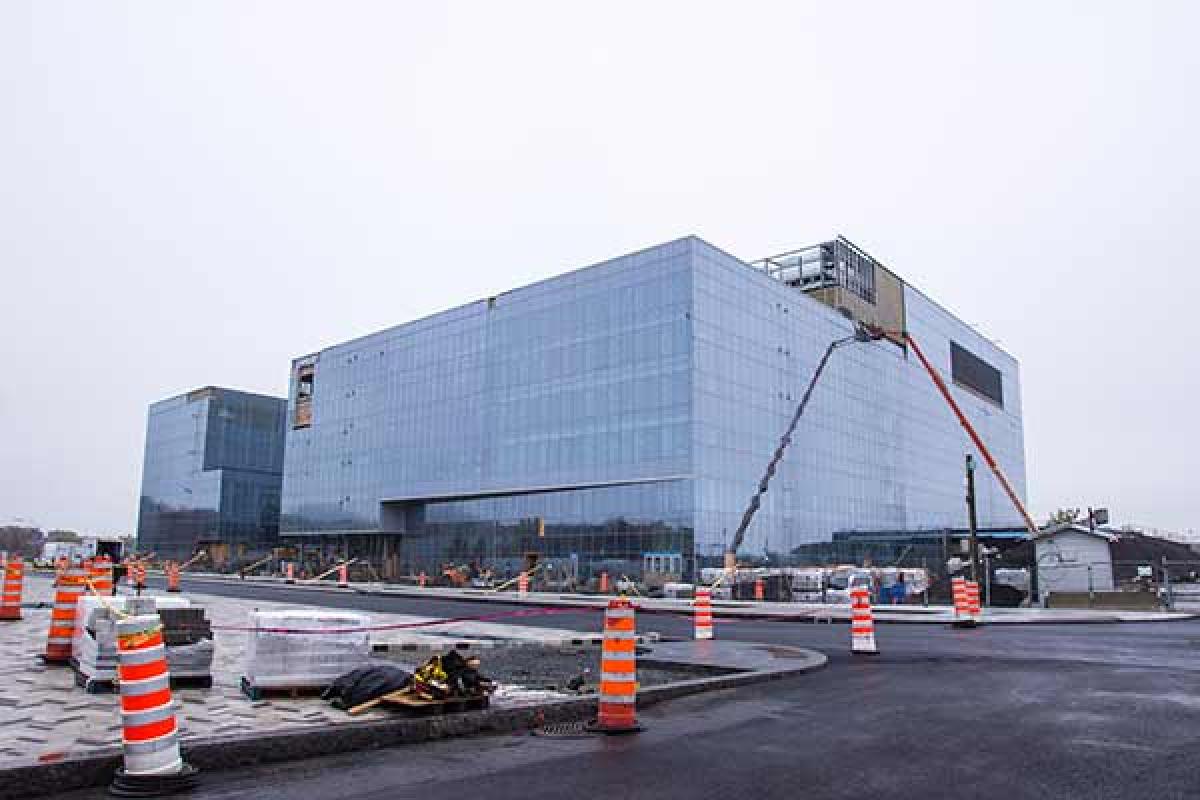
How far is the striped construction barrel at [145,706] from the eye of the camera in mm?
6551

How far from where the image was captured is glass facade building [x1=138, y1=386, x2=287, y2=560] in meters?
109

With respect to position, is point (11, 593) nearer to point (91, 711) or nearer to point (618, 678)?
point (91, 711)

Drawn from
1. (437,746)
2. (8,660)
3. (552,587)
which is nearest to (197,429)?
(552,587)

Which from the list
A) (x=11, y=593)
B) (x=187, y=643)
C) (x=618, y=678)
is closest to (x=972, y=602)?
(x=618, y=678)

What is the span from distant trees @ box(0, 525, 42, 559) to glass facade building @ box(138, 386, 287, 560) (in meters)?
23.9

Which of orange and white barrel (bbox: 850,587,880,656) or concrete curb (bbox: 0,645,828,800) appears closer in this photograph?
concrete curb (bbox: 0,645,828,800)

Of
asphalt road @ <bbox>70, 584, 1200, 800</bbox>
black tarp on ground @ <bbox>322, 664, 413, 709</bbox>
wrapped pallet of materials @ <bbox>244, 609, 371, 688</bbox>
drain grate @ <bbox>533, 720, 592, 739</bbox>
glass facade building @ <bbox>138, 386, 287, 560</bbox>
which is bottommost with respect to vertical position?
drain grate @ <bbox>533, 720, 592, 739</bbox>

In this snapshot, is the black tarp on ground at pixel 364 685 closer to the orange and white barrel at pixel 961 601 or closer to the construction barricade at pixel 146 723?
the construction barricade at pixel 146 723

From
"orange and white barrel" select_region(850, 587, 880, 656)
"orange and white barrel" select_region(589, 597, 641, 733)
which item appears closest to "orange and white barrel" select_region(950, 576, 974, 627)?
"orange and white barrel" select_region(850, 587, 880, 656)

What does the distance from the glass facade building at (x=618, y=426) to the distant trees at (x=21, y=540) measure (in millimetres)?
59484

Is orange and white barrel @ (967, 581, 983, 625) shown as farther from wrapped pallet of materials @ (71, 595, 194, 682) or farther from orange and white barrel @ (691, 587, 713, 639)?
wrapped pallet of materials @ (71, 595, 194, 682)

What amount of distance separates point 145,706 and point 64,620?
7573 millimetres

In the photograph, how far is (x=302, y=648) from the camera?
400 inches

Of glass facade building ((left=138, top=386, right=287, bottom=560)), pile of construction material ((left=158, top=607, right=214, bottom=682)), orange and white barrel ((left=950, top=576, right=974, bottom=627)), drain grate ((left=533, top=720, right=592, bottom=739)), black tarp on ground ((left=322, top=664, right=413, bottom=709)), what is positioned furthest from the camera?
glass facade building ((left=138, top=386, right=287, bottom=560))
